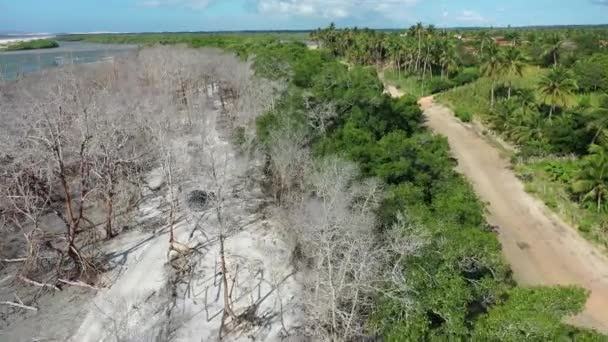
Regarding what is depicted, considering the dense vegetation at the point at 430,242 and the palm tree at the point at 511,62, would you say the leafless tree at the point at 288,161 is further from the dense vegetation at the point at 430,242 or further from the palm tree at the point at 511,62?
the palm tree at the point at 511,62

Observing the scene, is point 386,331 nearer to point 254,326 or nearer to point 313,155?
point 254,326

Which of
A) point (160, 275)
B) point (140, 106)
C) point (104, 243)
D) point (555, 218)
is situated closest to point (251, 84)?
point (140, 106)

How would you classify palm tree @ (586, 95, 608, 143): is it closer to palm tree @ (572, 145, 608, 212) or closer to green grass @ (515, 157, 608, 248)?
green grass @ (515, 157, 608, 248)

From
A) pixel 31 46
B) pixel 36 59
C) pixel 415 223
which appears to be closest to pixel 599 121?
pixel 415 223

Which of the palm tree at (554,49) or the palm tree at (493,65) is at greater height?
the palm tree at (554,49)

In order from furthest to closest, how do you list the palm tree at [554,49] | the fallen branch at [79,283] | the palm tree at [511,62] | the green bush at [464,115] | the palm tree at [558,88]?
1. the palm tree at [554,49]
2. the green bush at [464,115]
3. the palm tree at [511,62]
4. the palm tree at [558,88]
5. the fallen branch at [79,283]

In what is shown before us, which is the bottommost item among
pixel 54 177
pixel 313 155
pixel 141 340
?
pixel 141 340

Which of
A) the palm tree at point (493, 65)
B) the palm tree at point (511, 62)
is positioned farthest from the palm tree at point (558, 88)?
the palm tree at point (493, 65)
